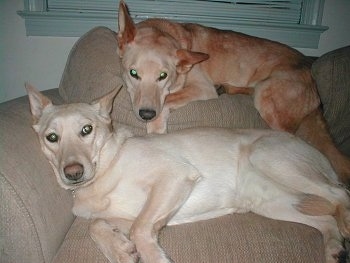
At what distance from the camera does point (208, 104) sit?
8.82 ft

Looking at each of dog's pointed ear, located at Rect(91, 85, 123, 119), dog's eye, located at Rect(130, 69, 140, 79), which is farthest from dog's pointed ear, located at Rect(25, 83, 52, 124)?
dog's eye, located at Rect(130, 69, 140, 79)

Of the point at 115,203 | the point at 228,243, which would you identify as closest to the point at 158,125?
the point at 115,203

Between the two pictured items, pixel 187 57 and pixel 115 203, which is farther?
pixel 187 57

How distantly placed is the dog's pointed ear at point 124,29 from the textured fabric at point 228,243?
167 centimetres

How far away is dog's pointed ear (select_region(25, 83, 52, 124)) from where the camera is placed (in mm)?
2115

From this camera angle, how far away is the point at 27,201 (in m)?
1.57

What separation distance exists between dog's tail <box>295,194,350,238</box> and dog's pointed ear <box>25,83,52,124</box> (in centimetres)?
189

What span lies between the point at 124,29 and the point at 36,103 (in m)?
1.08

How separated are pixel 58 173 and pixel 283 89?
2.11 metres

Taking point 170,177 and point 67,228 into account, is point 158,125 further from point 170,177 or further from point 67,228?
point 67,228

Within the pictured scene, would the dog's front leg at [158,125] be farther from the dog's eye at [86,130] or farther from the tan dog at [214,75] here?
the dog's eye at [86,130]

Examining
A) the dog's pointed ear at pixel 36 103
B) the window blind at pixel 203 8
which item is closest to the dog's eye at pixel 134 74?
the dog's pointed ear at pixel 36 103

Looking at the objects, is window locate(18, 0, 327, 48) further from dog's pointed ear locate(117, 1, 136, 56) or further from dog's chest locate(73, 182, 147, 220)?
dog's chest locate(73, 182, 147, 220)

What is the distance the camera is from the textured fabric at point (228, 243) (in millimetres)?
1661
